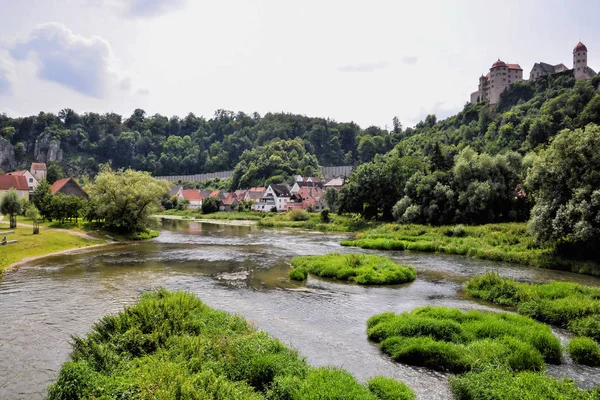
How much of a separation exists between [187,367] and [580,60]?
451 ft

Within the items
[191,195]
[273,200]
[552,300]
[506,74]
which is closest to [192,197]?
[191,195]

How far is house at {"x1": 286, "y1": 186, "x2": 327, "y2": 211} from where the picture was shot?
10362cm

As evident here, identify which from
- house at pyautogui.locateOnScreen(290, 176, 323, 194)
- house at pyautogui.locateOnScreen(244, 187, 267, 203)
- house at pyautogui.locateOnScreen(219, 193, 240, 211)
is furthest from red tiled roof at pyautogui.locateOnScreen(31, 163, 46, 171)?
house at pyautogui.locateOnScreen(290, 176, 323, 194)

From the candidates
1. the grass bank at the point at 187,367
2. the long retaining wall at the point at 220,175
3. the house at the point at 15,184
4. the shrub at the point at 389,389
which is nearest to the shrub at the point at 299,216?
Result: the house at the point at 15,184

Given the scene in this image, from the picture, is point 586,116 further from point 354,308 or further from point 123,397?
point 123,397

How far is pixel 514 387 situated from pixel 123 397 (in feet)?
33.2

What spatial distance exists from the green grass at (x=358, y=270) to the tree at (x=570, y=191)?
40.1ft

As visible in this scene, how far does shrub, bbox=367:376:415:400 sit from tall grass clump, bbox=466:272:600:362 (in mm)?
7242

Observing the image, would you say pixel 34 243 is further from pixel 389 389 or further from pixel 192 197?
pixel 192 197

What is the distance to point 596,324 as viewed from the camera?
1597cm

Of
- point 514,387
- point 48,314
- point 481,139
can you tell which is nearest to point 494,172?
point 514,387

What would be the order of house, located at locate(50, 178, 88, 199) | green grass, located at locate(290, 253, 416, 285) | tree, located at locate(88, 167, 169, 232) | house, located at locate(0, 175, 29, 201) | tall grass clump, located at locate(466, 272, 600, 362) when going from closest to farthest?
1. tall grass clump, located at locate(466, 272, 600, 362)
2. green grass, located at locate(290, 253, 416, 285)
3. tree, located at locate(88, 167, 169, 232)
4. house, located at locate(50, 178, 88, 199)
5. house, located at locate(0, 175, 29, 201)

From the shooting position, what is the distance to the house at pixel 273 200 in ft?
350

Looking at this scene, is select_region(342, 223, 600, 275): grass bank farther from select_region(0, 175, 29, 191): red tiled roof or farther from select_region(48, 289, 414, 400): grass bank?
select_region(0, 175, 29, 191): red tiled roof
